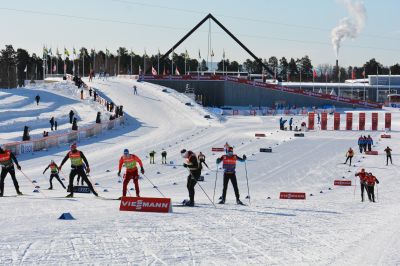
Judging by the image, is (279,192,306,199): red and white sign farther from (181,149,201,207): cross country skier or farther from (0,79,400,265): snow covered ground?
(181,149,201,207): cross country skier

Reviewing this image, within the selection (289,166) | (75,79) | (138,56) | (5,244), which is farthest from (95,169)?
(138,56)

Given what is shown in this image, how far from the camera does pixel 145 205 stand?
15375mm


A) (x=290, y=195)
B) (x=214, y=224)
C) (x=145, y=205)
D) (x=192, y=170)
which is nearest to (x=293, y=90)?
(x=290, y=195)

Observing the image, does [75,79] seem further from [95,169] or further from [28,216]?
[28,216]

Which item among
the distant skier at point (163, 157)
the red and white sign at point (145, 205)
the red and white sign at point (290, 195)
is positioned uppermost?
the red and white sign at point (145, 205)

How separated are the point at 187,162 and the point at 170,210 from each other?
1.65 meters

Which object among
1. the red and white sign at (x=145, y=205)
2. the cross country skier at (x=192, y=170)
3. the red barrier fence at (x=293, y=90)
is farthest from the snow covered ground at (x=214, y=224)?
the red barrier fence at (x=293, y=90)

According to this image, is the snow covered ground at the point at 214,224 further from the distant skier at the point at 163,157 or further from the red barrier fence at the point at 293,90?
the red barrier fence at the point at 293,90

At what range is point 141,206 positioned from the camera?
15.4 meters

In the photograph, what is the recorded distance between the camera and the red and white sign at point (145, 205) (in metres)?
15.3

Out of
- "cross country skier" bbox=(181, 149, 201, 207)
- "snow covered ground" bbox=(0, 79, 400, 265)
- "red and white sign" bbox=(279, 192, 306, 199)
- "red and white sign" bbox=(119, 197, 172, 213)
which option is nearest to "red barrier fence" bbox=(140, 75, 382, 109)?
"snow covered ground" bbox=(0, 79, 400, 265)

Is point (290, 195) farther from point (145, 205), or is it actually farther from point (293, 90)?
point (293, 90)

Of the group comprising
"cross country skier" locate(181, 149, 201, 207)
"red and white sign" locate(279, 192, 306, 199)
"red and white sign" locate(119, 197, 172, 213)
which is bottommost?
"red and white sign" locate(279, 192, 306, 199)

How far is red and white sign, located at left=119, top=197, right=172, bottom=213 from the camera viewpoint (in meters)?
15.3
